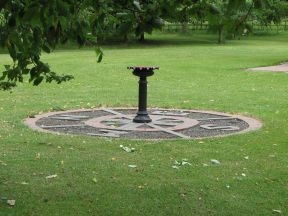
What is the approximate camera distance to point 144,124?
1062 cm

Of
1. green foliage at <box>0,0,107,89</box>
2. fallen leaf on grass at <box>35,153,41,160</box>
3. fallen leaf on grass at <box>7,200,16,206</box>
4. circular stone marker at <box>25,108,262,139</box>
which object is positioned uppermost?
green foliage at <box>0,0,107,89</box>

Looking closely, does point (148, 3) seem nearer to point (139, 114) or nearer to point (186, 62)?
point (139, 114)

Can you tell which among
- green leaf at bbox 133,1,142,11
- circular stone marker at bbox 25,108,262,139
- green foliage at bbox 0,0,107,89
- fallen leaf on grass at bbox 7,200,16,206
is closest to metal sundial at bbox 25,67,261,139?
circular stone marker at bbox 25,108,262,139

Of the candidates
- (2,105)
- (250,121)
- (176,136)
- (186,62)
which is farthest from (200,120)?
(186,62)

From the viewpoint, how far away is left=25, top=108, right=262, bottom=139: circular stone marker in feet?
32.4

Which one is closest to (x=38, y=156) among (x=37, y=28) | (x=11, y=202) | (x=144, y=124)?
(x=11, y=202)

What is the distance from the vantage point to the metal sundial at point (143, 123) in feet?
32.5

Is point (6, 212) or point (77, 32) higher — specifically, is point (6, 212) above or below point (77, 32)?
below

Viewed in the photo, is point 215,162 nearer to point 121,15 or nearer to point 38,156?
point 38,156

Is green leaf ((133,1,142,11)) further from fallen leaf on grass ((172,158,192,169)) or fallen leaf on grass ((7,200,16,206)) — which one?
fallen leaf on grass ((172,158,192,169))

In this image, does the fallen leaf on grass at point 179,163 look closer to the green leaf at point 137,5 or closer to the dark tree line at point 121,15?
the dark tree line at point 121,15

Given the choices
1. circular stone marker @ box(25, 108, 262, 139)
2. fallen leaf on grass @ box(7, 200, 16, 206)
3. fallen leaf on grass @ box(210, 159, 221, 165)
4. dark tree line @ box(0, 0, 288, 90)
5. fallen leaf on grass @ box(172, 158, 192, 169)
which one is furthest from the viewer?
circular stone marker @ box(25, 108, 262, 139)

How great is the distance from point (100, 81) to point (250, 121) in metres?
8.75

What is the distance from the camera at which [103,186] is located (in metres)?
6.57
